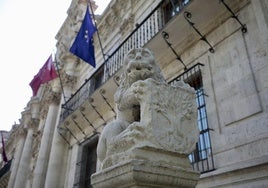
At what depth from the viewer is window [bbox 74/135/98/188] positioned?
894cm

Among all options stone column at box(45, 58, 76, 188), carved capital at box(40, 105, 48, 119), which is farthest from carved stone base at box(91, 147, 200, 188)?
carved capital at box(40, 105, 48, 119)

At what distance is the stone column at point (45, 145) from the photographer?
11055 mm

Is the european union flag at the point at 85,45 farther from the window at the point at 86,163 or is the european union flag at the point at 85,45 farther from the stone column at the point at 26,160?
the stone column at the point at 26,160

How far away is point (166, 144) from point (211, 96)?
111 inches

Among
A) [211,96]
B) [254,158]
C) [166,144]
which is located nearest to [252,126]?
[254,158]

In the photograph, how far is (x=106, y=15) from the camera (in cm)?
1090

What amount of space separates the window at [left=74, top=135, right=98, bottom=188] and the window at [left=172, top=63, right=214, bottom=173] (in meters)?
4.60

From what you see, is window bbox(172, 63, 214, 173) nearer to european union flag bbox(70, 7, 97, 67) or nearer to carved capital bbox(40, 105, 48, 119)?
european union flag bbox(70, 7, 97, 67)

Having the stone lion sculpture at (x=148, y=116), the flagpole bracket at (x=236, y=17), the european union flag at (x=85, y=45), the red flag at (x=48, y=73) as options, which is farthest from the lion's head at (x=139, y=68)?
the red flag at (x=48, y=73)

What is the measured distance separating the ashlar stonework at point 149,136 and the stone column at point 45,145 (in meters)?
9.83

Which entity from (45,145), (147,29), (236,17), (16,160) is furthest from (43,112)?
(236,17)

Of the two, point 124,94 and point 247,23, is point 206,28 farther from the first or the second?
point 124,94

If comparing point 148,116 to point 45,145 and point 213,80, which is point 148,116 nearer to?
point 213,80

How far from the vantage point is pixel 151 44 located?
234 inches
